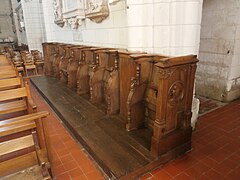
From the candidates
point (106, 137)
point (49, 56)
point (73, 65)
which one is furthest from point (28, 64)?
point (106, 137)

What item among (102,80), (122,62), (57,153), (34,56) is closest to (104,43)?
(102,80)

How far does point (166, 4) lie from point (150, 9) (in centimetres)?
22

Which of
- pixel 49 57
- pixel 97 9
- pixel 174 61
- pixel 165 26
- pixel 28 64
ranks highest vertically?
pixel 97 9

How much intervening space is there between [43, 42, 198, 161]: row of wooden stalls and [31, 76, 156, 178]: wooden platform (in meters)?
0.15

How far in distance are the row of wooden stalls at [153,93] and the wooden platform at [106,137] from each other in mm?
146

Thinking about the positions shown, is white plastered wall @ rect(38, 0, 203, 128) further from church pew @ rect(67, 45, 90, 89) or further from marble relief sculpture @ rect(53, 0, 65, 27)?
marble relief sculpture @ rect(53, 0, 65, 27)

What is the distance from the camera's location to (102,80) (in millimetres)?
3777

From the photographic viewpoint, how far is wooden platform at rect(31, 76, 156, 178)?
2221 millimetres

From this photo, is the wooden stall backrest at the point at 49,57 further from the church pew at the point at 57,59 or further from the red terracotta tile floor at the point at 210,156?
the red terracotta tile floor at the point at 210,156

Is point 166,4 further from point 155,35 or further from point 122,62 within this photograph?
point 122,62

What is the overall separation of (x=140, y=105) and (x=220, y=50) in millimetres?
2437

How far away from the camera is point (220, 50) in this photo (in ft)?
13.6

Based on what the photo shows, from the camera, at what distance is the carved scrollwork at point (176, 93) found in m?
2.17

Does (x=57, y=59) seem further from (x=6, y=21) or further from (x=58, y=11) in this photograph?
(x=6, y=21)
